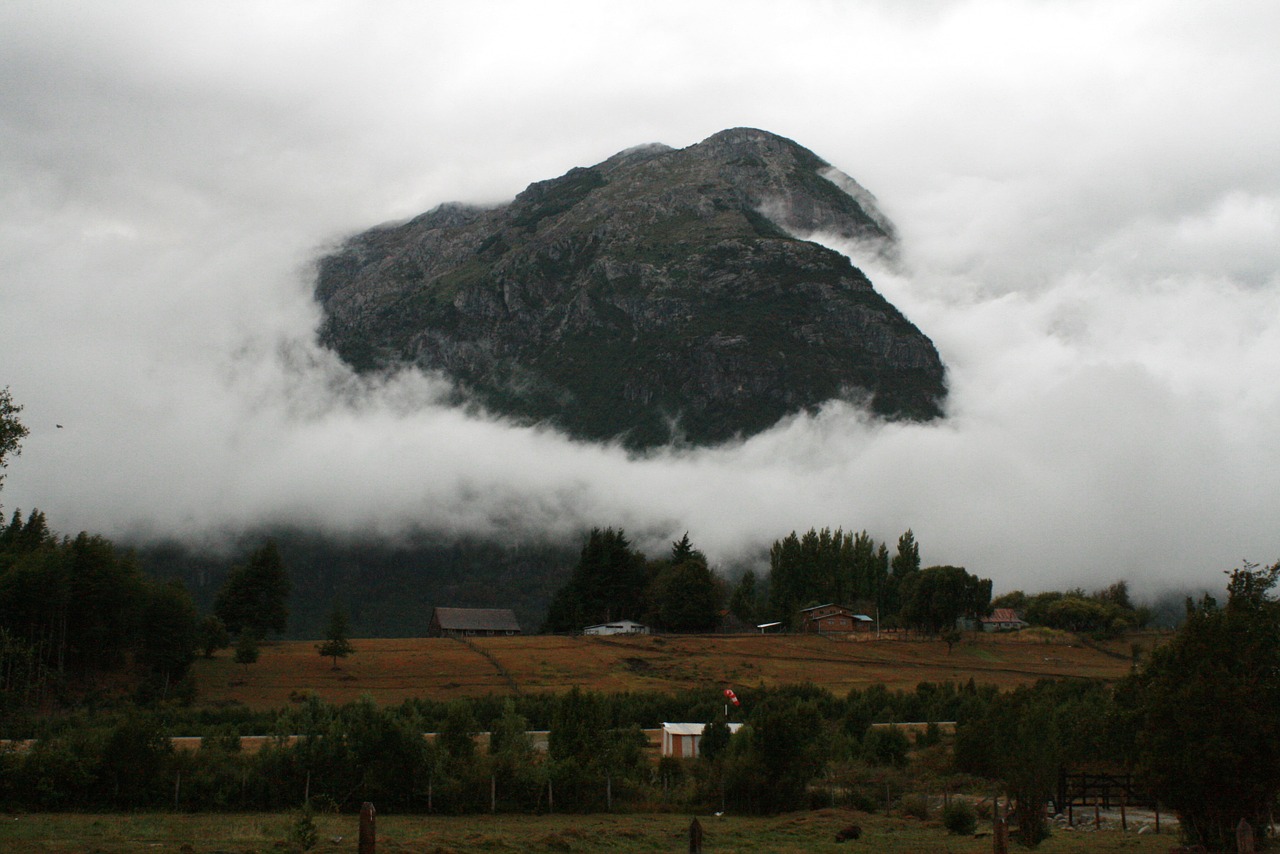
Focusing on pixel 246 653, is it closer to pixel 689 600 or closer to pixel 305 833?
pixel 689 600

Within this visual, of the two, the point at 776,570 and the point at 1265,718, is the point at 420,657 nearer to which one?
the point at 776,570

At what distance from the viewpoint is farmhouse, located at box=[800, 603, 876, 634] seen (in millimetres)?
121062

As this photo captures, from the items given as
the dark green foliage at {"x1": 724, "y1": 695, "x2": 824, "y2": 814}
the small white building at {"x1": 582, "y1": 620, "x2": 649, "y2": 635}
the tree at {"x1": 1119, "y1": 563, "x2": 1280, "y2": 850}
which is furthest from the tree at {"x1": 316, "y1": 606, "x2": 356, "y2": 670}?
the tree at {"x1": 1119, "y1": 563, "x2": 1280, "y2": 850}

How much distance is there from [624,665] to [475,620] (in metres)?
53.9

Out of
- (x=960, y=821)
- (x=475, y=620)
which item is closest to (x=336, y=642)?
(x=475, y=620)

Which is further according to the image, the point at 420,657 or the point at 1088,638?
the point at 1088,638

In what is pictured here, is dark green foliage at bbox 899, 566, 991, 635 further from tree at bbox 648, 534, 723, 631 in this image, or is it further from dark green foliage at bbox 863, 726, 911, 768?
dark green foliage at bbox 863, 726, 911, 768

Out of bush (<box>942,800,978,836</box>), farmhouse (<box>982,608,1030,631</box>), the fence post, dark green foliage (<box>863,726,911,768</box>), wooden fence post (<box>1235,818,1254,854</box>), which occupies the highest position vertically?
the fence post

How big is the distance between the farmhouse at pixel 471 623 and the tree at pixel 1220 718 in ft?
362

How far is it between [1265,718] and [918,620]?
316 feet

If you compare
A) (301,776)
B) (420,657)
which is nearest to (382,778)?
(301,776)

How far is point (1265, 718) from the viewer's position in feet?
80.7

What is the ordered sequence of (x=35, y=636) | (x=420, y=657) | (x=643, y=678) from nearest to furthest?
(x=35, y=636) < (x=643, y=678) < (x=420, y=657)

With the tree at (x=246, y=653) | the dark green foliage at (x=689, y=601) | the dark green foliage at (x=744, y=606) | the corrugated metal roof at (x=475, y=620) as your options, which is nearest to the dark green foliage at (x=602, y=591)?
the dark green foliage at (x=689, y=601)
